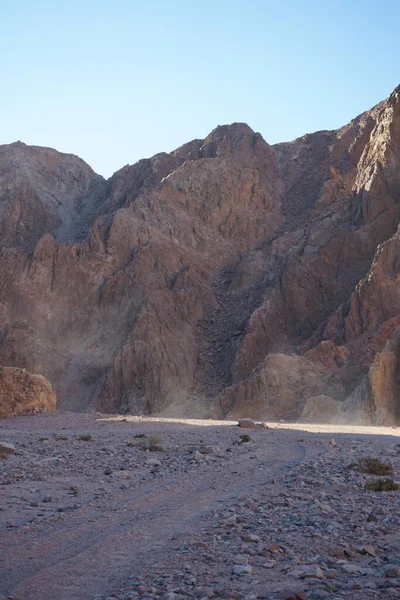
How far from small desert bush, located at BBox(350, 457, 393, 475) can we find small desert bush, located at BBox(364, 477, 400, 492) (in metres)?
1.46

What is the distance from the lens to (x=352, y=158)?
64312 millimetres

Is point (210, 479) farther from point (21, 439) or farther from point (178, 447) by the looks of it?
point (21, 439)

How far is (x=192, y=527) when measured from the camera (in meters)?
8.77

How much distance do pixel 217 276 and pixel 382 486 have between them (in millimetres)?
50239

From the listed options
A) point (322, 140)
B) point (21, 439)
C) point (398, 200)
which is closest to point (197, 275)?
point (398, 200)

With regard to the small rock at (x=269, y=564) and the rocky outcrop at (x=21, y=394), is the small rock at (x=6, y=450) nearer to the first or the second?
the small rock at (x=269, y=564)

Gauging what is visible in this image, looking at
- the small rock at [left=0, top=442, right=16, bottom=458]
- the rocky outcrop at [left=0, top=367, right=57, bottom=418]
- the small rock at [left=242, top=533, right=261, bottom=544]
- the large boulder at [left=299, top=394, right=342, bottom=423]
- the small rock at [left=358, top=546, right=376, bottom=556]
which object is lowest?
the small rock at [left=358, top=546, right=376, bottom=556]

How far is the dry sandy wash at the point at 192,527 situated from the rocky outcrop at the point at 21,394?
39.6 feet

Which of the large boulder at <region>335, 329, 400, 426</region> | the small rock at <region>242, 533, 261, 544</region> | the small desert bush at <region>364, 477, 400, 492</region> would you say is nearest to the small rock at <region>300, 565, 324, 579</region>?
the small rock at <region>242, 533, 261, 544</region>

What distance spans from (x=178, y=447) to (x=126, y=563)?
9.91 m

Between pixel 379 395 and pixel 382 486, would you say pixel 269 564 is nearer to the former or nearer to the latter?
pixel 382 486

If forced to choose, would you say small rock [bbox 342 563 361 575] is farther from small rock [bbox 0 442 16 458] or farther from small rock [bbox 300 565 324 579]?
small rock [bbox 0 442 16 458]

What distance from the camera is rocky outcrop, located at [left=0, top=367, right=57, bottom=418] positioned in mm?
27359

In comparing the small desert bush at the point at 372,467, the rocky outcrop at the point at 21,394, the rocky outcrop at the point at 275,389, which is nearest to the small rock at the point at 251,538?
the small desert bush at the point at 372,467
